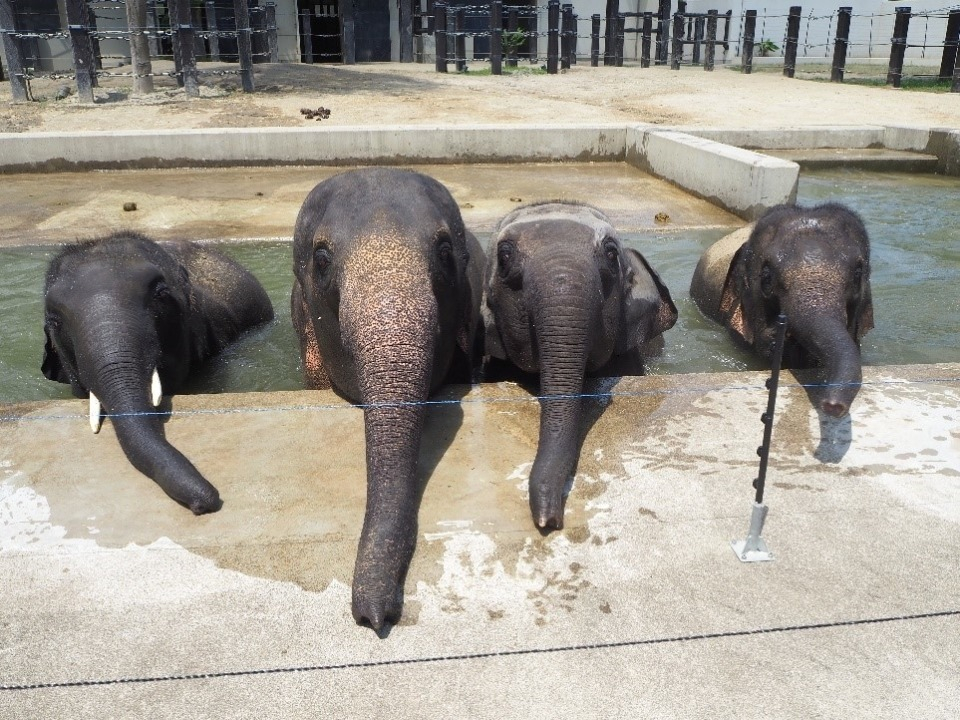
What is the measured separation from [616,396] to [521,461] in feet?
3.02

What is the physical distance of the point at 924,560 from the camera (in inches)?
144

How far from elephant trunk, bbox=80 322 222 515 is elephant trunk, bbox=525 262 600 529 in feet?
4.82

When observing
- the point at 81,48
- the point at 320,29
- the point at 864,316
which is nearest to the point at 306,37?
the point at 320,29

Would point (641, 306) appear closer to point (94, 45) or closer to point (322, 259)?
point (322, 259)

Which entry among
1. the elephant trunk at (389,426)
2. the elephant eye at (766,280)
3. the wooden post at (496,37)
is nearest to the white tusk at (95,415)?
the elephant trunk at (389,426)

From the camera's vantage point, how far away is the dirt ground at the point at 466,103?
18.6m

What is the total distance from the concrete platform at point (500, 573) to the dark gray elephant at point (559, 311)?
0.20m

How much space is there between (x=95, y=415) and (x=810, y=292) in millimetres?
4015

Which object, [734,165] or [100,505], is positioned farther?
[734,165]

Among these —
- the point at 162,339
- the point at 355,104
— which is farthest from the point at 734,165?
the point at 355,104

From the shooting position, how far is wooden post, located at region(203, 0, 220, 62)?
2978 cm

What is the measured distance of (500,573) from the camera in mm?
3561

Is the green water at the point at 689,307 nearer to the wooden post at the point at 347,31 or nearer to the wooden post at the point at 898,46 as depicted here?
the wooden post at the point at 898,46

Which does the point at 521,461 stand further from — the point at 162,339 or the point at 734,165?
the point at 734,165
